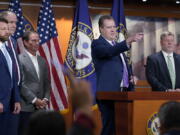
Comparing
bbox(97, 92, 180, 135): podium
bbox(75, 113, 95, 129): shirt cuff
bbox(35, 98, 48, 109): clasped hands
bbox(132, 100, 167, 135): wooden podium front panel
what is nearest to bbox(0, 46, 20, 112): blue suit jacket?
bbox(35, 98, 48, 109): clasped hands

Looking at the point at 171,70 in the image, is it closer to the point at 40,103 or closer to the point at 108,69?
the point at 108,69

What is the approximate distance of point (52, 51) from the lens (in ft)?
18.6

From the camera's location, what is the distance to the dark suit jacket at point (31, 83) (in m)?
4.27

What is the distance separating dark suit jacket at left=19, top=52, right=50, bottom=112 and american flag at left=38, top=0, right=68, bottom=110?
2.70 feet


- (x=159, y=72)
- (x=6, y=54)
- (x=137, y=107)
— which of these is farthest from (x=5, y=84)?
(x=159, y=72)

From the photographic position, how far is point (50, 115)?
124cm

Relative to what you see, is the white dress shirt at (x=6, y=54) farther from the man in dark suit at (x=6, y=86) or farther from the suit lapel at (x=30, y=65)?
the suit lapel at (x=30, y=65)

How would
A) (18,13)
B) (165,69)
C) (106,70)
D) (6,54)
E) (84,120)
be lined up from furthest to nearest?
(18,13)
(165,69)
(106,70)
(6,54)
(84,120)

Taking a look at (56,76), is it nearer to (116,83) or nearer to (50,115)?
(116,83)

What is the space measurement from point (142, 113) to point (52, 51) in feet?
8.31

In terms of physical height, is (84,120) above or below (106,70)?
above

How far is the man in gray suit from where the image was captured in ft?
14.0

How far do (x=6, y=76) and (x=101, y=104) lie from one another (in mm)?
996

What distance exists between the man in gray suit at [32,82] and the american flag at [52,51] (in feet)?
2.73
